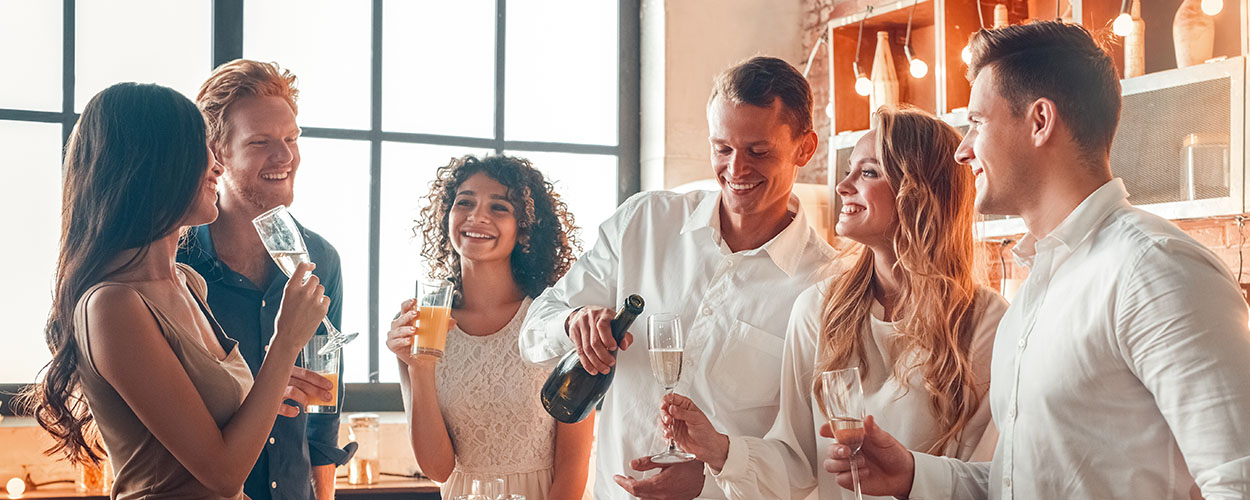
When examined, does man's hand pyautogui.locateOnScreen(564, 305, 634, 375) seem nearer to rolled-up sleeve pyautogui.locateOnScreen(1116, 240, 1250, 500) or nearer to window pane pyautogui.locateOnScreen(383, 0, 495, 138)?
rolled-up sleeve pyautogui.locateOnScreen(1116, 240, 1250, 500)

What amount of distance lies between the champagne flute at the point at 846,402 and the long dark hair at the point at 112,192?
43.2 inches

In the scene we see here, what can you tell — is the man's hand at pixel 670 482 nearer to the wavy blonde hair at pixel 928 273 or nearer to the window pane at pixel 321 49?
the wavy blonde hair at pixel 928 273

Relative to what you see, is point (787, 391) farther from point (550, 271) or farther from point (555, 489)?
point (550, 271)

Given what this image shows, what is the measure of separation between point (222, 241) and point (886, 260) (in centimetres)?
158

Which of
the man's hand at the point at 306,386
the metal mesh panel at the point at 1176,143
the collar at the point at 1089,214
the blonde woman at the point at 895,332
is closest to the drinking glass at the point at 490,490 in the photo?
the blonde woman at the point at 895,332

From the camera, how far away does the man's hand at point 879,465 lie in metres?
1.69

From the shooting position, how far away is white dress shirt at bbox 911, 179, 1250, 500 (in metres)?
1.29

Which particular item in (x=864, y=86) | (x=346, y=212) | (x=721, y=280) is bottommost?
(x=721, y=280)

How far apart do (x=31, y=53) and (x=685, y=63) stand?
287 centimetres

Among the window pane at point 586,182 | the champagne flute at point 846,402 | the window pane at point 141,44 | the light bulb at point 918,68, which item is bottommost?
the champagne flute at point 846,402

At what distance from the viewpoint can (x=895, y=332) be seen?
2.01 m

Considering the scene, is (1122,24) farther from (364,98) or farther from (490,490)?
(364,98)

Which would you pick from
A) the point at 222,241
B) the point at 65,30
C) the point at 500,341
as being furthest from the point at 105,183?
the point at 65,30

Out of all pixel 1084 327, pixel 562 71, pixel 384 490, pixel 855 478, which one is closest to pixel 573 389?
pixel 855 478
